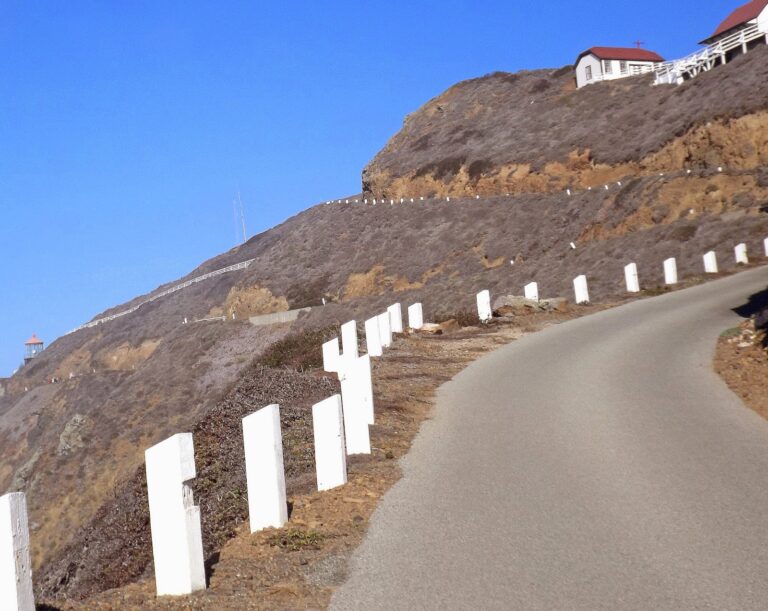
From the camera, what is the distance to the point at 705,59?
67188 millimetres

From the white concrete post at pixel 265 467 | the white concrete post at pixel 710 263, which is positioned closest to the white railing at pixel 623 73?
the white concrete post at pixel 710 263

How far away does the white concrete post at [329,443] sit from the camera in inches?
330

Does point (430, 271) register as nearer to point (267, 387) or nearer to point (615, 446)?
point (267, 387)

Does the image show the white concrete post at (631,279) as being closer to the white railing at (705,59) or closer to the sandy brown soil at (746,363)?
the sandy brown soil at (746,363)

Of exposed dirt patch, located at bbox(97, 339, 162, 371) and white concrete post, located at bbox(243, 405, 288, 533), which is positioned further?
exposed dirt patch, located at bbox(97, 339, 162, 371)

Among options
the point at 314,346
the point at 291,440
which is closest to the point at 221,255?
the point at 314,346

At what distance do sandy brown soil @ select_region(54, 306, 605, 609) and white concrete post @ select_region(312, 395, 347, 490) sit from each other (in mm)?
134

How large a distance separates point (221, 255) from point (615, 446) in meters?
125

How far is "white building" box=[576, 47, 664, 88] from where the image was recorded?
81.0 metres

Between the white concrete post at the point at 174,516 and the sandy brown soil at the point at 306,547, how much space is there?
0.12m

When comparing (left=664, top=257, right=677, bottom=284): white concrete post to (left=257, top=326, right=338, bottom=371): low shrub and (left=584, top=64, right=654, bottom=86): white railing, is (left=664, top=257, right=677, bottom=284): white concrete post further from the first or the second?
(left=584, top=64, right=654, bottom=86): white railing

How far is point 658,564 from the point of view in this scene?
591 cm

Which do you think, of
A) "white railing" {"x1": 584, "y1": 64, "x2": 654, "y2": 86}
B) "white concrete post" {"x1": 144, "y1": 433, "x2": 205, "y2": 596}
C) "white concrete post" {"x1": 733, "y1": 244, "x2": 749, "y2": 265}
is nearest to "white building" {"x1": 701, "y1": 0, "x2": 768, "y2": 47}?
"white railing" {"x1": 584, "y1": 64, "x2": 654, "y2": 86}

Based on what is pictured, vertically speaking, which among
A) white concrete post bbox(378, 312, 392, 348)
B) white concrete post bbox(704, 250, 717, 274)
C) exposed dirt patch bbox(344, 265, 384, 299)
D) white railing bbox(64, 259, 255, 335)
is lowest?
white concrete post bbox(378, 312, 392, 348)
